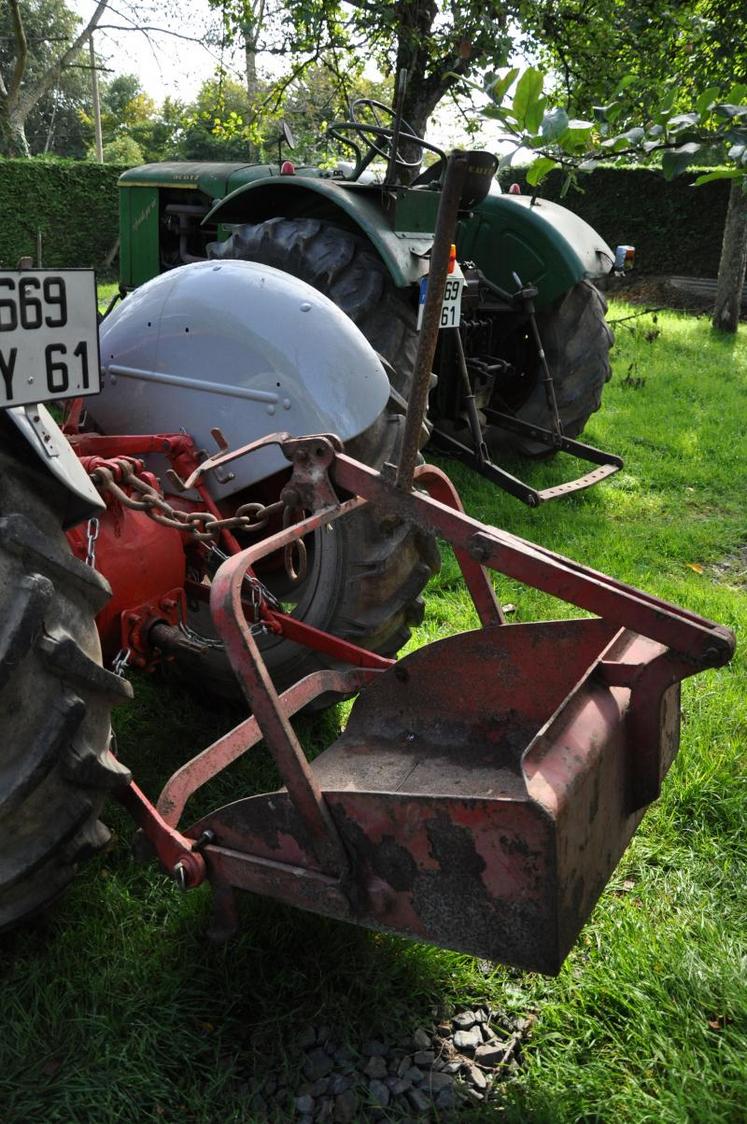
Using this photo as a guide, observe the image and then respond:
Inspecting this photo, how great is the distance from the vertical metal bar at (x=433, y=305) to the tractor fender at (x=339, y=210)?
2.54 meters

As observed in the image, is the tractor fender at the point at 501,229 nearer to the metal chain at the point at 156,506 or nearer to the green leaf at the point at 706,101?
the metal chain at the point at 156,506

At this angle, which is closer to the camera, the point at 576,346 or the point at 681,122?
the point at 681,122

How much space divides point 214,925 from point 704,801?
4.64 ft

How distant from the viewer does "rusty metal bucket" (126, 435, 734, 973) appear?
165cm

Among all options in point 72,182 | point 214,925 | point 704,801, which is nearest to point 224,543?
point 214,925

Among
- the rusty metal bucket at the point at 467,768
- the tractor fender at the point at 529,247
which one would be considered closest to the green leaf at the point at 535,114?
the rusty metal bucket at the point at 467,768

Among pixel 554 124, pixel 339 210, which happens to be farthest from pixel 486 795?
pixel 339 210

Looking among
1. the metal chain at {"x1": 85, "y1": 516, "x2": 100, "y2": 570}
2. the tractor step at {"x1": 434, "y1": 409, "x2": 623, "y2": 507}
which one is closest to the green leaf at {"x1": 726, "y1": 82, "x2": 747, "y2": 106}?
the metal chain at {"x1": 85, "y1": 516, "x2": 100, "y2": 570}

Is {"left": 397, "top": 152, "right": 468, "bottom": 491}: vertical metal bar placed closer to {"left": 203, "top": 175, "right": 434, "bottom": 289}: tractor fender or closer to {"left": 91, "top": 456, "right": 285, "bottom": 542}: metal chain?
{"left": 91, "top": 456, "right": 285, "bottom": 542}: metal chain

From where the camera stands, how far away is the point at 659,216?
54.9 ft

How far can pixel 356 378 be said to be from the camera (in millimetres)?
2488

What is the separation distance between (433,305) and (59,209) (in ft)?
60.3

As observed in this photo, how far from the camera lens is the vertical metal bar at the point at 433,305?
63.2 inches

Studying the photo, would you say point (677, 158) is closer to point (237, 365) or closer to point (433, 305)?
point (433, 305)
